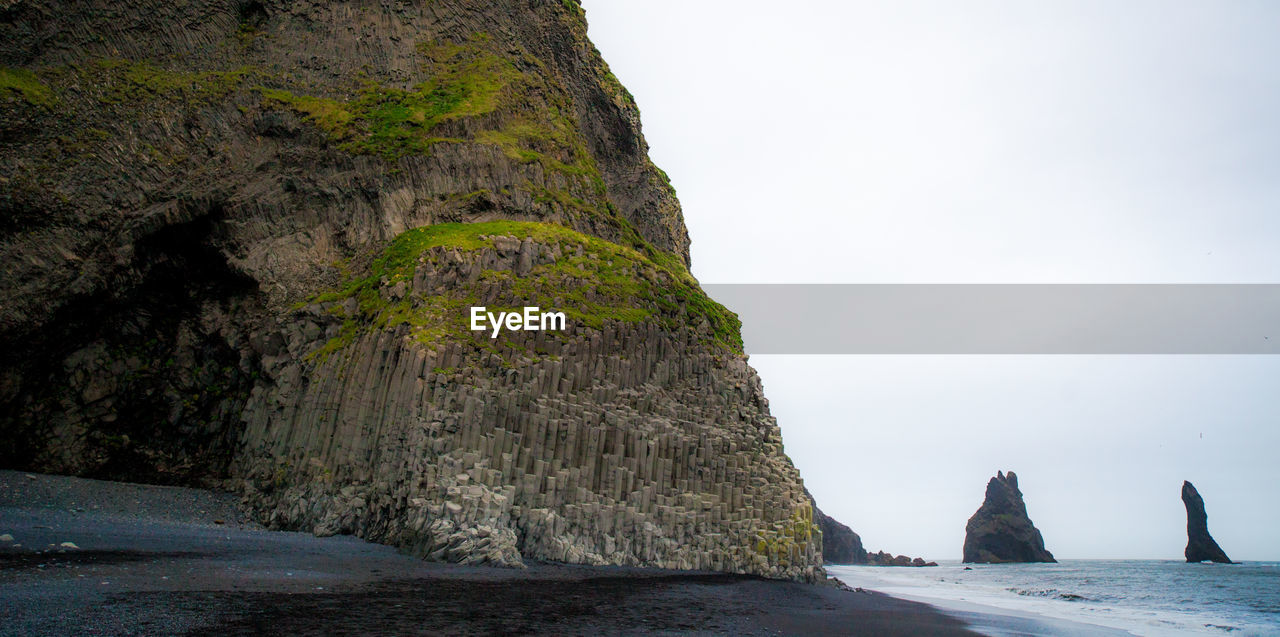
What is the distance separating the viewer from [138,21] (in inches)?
1210

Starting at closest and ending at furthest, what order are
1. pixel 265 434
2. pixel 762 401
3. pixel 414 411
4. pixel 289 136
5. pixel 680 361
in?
pixel 414 411, pixel 265 434, pixel 680 361, pixel 762 401, pixel 289 136

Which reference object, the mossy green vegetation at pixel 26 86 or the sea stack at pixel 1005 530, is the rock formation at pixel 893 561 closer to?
the sea stack at pixel 1005 530

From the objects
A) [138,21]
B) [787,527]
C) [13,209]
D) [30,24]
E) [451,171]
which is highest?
[138,21]

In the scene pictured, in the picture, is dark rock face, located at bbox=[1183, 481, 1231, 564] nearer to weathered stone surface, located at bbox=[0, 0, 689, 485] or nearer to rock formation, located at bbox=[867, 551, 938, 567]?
rock formation, located at bbox=[867, 551, 938, 567]

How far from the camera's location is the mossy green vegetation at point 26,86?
83.7ft

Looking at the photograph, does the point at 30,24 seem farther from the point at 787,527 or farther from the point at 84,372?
the point at 787,527

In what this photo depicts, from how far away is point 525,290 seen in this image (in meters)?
23.0

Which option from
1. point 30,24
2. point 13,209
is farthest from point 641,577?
point 30,24

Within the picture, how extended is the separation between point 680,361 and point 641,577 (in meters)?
9.53

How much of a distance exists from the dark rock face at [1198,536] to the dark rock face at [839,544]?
3947 centimetres

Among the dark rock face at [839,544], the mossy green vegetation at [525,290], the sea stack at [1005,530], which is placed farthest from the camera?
the dark rock face at [839,544]

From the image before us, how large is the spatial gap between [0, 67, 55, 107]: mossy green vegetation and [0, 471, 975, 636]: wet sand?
14.1 m

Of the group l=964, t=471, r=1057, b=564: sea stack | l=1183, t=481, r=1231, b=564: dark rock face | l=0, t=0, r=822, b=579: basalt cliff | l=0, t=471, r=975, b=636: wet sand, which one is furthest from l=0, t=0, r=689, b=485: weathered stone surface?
l=1183, t=481, r=1231, b=564: dark rock face

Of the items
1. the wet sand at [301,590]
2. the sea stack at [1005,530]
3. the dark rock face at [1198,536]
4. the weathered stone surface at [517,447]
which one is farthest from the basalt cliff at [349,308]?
the dark rock face at [1198,536]
